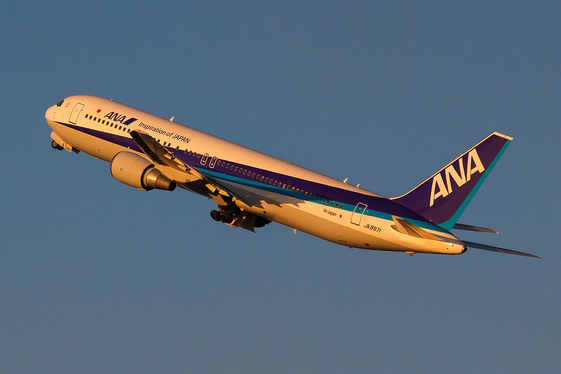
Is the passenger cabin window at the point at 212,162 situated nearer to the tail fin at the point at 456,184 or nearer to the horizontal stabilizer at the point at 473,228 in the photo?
the tail fin at the point at 456,184

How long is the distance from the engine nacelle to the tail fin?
38.4 feet

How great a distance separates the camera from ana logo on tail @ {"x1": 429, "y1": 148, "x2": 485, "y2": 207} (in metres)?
30.6

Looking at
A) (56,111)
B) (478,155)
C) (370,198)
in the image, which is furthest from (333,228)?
(56,111)

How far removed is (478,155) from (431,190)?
8.61 ft

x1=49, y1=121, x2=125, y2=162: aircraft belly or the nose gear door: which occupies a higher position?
the nose gear door

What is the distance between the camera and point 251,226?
38.0 meters

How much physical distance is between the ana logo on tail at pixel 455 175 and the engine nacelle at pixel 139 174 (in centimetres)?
1239

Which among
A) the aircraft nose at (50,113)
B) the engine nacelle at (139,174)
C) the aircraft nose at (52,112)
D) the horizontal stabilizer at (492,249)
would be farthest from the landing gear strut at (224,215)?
the aircraft nose at (50,113)

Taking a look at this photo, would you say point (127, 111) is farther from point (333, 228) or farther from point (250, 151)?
point (333, 228)

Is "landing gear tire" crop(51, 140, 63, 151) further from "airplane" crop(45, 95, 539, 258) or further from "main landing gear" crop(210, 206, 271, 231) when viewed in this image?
"main landing gear" crop(210, 206, 271, 231)

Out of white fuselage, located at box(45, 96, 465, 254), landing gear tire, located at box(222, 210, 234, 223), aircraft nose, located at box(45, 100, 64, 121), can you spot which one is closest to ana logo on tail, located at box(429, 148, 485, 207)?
white fuselage, located at box(45, 96, 465, 254)

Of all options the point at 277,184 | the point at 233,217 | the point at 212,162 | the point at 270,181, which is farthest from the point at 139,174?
the point at 277,184

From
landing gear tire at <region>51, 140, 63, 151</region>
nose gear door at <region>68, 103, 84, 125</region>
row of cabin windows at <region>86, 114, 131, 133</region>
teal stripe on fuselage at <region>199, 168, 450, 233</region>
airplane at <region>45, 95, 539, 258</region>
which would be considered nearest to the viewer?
airplane at <region>45, 95, 539, 258</region>

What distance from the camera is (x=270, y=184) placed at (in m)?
35.1
